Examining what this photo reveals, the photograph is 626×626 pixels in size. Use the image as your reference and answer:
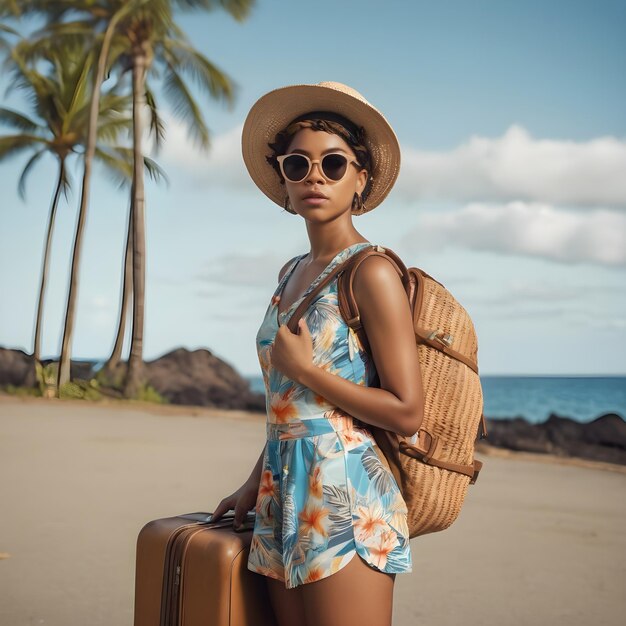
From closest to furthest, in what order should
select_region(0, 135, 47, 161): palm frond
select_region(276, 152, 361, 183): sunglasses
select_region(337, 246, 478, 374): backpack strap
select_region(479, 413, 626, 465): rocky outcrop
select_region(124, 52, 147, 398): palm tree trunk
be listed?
1. select_region(337, 246, 478, 374): backpack strap
2. select_region(276, 152, 361, 183): sunglasses
3. select_region(479, 413, 626, 465): rocky outcrop
4. select_region(124, 52, 147, 398): palm tree trunk
5. select_region(0, 135, 47, 161): palm frond

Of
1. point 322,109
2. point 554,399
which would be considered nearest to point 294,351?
point 322,109

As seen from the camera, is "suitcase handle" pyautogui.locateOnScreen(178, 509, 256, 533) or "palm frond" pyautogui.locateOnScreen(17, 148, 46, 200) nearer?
"suitcase handle" pyautogui.locateOnScreen(178, 509, 256, 533)

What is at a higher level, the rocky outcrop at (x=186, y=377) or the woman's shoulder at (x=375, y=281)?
the rocky outcrop at (x=186, y=377)

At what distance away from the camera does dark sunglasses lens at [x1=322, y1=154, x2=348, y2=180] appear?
7.71ft

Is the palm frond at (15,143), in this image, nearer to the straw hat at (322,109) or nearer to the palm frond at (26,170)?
the palm frond at (26,170)

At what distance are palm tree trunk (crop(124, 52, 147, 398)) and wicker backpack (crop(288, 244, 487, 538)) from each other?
19.7 meters

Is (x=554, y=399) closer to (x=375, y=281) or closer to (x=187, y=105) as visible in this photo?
(x=187, y=105)

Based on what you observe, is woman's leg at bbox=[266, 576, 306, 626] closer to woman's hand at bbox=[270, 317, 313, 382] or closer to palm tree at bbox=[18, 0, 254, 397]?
woman's hand at bbox=[270, 317, 313, 382]

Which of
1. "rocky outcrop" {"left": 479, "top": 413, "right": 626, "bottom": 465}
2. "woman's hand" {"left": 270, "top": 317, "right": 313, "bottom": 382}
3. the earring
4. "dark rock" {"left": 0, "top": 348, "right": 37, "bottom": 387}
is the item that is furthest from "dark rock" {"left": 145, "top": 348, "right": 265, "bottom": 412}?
"woman's hand" {"left": 270, "top": 317, "right": 313, "bottom": 382}

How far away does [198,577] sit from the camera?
2.31 m

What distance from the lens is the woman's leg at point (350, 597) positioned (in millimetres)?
2037

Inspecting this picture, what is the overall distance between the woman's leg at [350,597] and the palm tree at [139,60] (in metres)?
19.6

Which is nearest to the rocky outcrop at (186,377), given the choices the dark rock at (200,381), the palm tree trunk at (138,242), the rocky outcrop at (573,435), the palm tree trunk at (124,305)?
the dark rock at (200,381)

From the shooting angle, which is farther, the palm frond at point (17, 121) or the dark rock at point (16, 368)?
the palm frond at point (17, 121)
